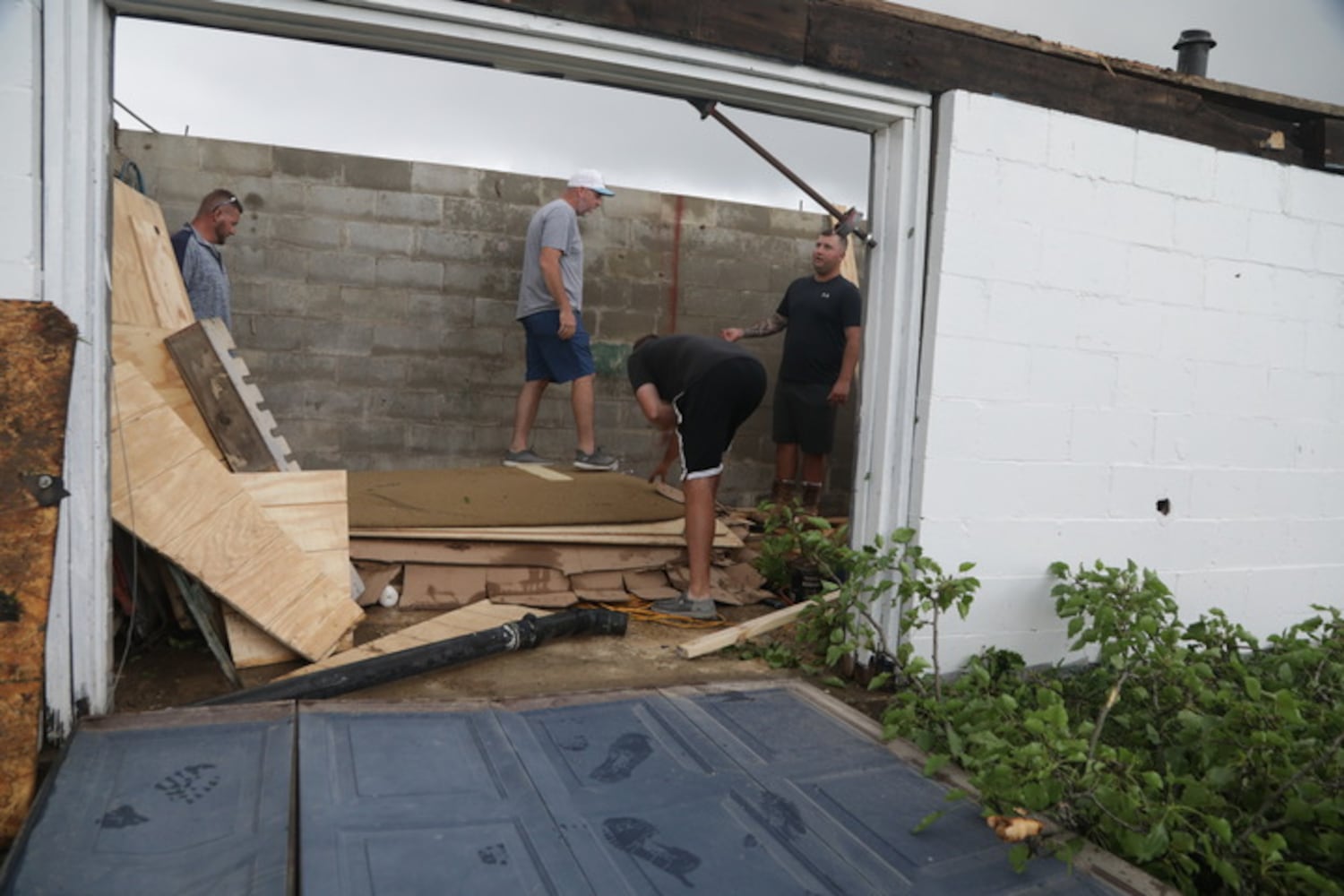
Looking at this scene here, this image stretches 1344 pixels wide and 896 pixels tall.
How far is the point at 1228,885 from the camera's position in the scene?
2174mm

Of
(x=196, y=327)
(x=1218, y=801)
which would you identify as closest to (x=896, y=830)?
(x=1218, y=801)

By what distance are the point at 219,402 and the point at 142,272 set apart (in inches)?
33.8

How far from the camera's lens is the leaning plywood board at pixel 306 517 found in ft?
11.3

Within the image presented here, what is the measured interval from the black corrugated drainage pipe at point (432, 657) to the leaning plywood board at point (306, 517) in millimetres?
348

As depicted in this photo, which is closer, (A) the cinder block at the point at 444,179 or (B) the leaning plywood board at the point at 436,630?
(B) the leaning plywood board at the point at 436,630

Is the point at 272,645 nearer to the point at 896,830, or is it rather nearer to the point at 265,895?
the point at 265,895

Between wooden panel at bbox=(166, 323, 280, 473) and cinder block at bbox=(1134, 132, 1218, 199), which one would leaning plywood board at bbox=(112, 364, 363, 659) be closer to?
wooden panel at bbox=(166, 323, 280, 473)

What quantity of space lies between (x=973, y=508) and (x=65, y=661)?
3032mm

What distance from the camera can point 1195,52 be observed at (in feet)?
14.6

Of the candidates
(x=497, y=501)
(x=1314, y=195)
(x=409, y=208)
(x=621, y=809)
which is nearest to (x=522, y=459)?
(x=497, y=501)

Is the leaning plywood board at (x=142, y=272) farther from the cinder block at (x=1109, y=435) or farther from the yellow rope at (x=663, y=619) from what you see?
the cinder block at (x=1109, y=435)

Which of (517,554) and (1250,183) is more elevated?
(1250,183)

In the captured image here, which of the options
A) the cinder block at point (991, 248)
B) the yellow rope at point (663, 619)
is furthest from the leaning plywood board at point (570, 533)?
the cinder block at point (991, 248)

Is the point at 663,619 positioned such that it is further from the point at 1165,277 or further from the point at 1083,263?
the point at 1165,277
